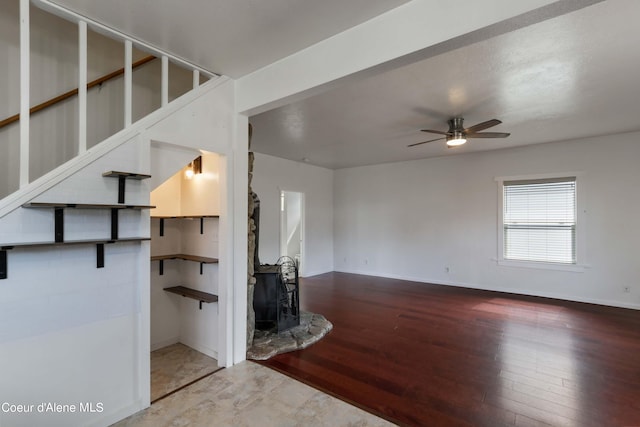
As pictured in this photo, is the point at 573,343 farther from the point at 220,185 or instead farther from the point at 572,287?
the point at 220,185

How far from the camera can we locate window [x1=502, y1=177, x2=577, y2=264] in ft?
16.5

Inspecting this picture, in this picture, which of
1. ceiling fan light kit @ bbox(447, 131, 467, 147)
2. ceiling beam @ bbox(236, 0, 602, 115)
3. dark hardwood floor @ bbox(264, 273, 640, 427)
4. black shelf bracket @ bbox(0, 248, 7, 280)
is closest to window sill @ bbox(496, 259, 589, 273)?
dark hardwood floor @ bbox(264, 273, 640, 427)

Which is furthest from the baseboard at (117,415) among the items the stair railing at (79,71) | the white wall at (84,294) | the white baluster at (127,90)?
the white baluster at (127,90)

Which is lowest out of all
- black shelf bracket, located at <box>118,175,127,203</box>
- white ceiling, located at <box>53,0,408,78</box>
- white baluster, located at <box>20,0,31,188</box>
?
black shelf bracket, located at <box>118,175,127,203</box>

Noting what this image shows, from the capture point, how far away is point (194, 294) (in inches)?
118

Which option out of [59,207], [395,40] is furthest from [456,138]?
[59,207]

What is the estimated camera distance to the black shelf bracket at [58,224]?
1.84 meters

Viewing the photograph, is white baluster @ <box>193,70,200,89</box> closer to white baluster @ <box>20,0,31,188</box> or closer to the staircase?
the staircase

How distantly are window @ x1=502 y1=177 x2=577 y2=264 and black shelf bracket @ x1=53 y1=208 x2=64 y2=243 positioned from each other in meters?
6.25

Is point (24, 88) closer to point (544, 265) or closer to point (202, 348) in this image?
point (202, 348)

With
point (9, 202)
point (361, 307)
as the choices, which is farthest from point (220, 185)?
point (361, 307)

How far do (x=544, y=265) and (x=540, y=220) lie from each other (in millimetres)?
786

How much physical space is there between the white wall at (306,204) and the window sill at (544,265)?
379 cm

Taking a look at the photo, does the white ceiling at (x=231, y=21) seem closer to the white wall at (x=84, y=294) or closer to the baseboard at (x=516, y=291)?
the white wall at (x=84, y=294)
